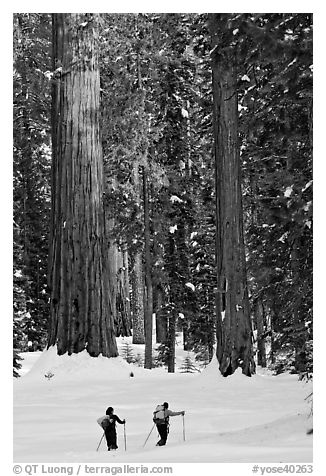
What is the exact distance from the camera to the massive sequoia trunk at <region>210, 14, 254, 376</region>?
31.9 ft

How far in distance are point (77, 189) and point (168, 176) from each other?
6458mm

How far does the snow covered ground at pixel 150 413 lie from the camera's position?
4805 mm

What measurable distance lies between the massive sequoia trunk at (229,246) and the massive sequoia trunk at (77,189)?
69.8 inches

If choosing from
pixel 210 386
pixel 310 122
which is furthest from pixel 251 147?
pixel 310 122

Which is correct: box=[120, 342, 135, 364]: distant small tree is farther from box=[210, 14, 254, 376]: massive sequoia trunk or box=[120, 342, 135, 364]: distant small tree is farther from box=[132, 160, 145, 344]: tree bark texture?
box=[210, 14, 254, 376]: massive sequoia trunk

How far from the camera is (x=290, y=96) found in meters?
6.11

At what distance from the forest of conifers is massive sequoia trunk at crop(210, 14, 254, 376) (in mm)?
22

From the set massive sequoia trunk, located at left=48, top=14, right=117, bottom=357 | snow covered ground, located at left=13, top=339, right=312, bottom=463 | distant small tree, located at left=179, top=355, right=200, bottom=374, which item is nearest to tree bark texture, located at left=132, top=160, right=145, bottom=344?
distant small tree, located at left=179, top=355, right=200, bottom=374

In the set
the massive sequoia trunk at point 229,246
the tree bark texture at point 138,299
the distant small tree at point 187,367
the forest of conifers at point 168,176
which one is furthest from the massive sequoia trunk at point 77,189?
the tree bark texture at point 138,299

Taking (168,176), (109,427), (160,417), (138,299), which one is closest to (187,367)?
(138,299)
